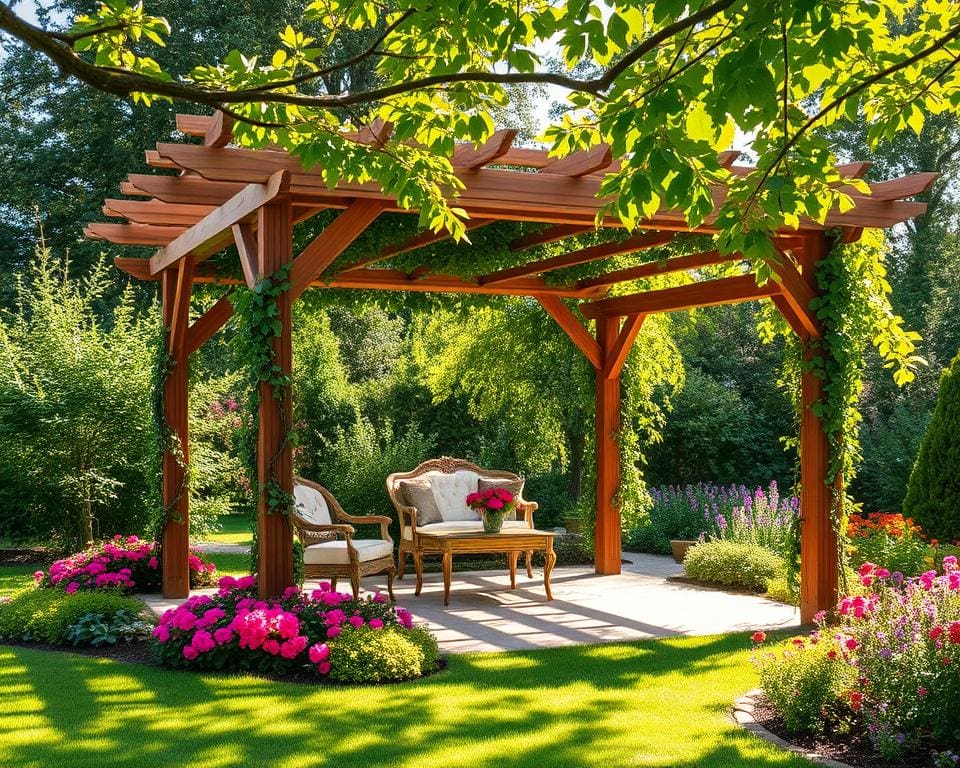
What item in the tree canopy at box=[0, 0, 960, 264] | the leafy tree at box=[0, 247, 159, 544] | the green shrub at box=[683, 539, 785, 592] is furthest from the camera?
the leafy tree at box=[0, 247, 159, 544]

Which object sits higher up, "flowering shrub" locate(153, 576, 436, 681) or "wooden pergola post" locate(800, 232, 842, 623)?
"wooden pergola post" locate(800, 232, 842, 623)

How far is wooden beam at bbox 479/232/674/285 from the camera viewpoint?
8094 mm

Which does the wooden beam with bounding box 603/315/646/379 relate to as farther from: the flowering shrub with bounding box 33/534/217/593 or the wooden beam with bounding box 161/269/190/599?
the flowering shrub with bounding box 33/534/217/593

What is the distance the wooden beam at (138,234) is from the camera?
26.9ft

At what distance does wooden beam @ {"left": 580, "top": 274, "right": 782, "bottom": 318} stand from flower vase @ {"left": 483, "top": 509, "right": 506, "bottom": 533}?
8.08 feet

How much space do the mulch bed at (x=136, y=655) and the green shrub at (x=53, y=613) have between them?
0.08 m

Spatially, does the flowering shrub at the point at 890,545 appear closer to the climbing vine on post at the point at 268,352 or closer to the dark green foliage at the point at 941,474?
the dark green foliage at the point at 941,474

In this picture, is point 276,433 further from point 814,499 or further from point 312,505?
point 814,499

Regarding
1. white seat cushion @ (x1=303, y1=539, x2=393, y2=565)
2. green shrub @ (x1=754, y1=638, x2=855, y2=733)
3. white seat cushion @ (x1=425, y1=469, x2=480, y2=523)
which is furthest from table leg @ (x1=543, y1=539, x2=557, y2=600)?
green shrub @ (x1=754, y1=638, x2=855, y2=733)

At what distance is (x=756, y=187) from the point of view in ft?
11.9

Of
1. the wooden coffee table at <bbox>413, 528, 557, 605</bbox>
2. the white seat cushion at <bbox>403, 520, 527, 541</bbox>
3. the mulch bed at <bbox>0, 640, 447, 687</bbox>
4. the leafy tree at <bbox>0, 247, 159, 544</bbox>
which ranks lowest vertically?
the mulch bed at <bbox>0, 640, 447, 687</bbox>

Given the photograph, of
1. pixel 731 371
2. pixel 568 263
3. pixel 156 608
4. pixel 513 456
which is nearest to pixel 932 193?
pixel 731 371

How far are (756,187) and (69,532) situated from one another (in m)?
9.40

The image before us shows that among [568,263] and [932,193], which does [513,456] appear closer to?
[568,263]
